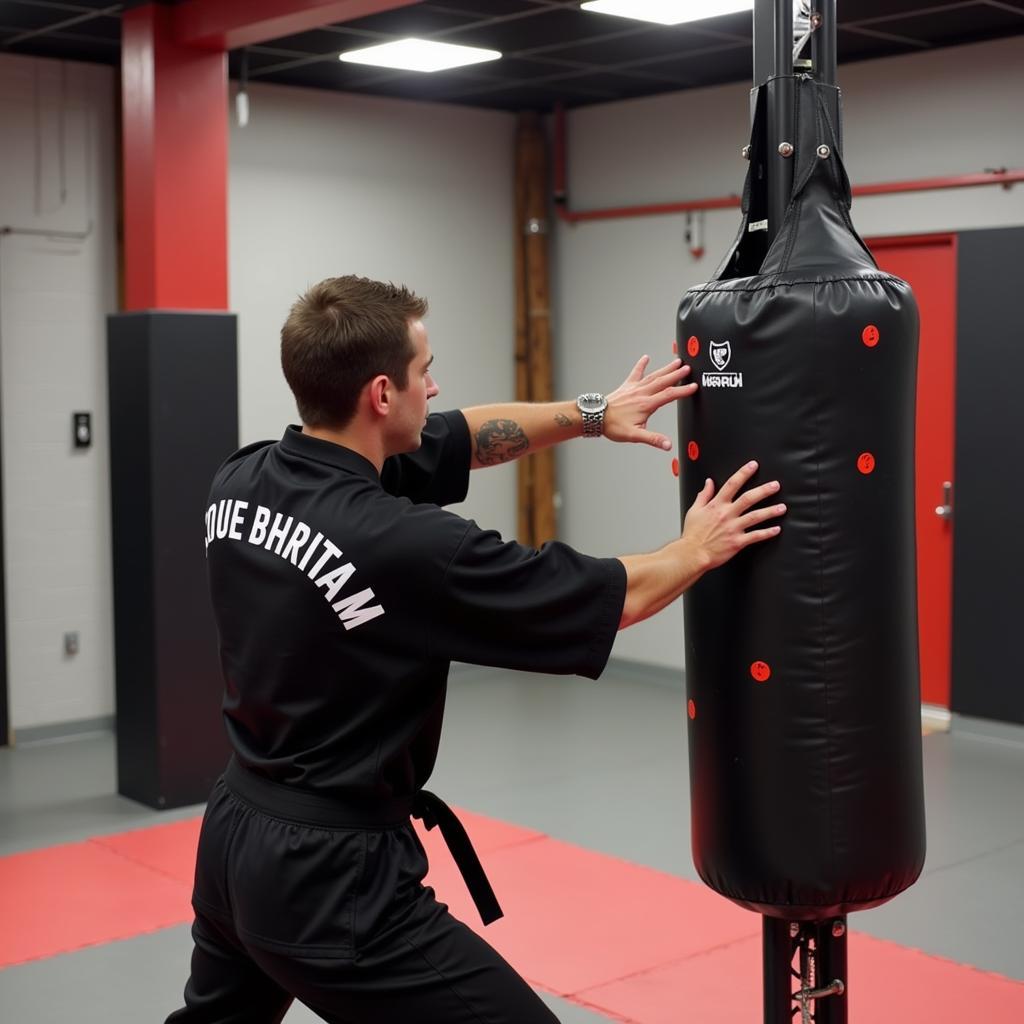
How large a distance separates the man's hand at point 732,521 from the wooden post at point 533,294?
5847 millimetres

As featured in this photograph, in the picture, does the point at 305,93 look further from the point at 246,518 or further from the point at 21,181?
the point at 246,518

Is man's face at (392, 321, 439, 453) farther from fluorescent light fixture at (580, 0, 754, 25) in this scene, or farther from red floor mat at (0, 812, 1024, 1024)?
fluorescent light fixture at (580, 0, 754, 25)

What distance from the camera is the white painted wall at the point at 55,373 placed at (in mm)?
6422

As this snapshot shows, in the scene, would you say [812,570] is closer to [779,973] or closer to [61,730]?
[779,973]

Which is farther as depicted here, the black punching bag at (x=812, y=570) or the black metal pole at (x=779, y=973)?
the black metal pole at (x=779, y=973)

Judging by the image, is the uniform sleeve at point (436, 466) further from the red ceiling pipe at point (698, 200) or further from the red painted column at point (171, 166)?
the red ceiling pipe at point (698, 200)

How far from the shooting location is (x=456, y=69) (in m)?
6.95

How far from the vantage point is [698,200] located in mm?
7410

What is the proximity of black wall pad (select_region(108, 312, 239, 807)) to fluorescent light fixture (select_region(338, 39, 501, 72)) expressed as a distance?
1689mm

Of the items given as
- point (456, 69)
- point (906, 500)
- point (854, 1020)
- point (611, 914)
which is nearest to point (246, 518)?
point (906, 500)

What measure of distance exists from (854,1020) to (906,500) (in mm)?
1785

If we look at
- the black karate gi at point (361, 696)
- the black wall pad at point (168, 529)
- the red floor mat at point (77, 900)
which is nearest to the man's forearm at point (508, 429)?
the black karate gi at point (361, 696)

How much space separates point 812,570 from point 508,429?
0.87 m

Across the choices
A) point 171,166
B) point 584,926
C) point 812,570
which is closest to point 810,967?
point 812,570
